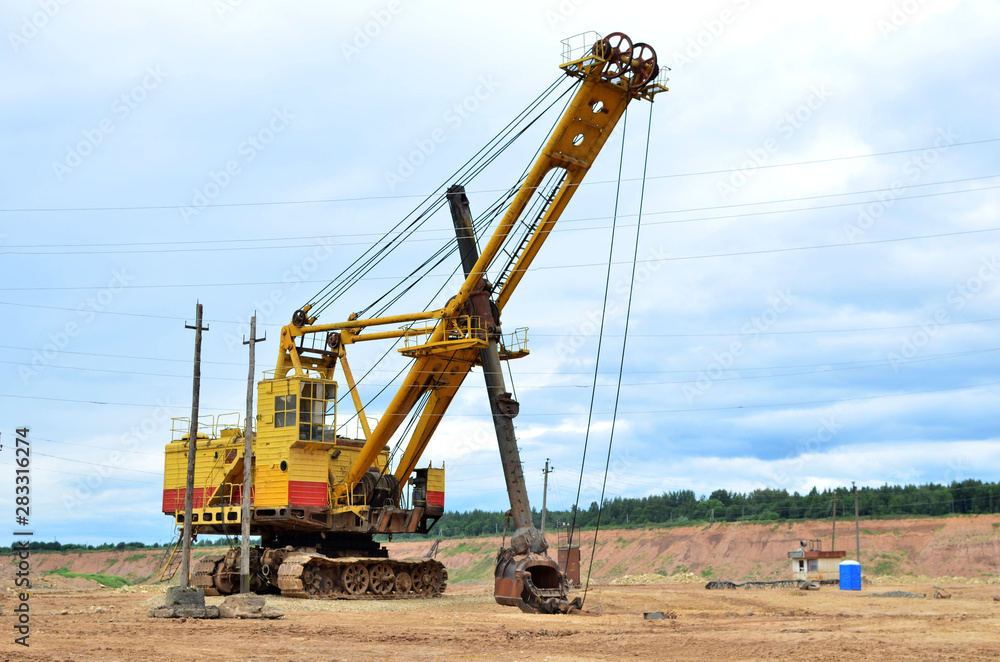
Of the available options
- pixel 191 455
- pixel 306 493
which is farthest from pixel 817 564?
pixel 191 455

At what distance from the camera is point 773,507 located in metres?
87.0

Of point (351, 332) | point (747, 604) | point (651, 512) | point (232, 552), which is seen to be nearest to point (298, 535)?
point (232, 552)

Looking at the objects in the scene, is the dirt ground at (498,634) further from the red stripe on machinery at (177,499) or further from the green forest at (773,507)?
the green forest at (773,507)

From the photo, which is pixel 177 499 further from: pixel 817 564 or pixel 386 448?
pixel 817 564

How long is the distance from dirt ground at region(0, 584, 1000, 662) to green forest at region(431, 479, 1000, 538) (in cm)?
3708

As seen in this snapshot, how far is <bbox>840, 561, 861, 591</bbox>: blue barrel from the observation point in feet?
136

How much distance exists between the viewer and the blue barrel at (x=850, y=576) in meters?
41.5

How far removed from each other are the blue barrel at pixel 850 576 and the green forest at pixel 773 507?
2190 centimetres

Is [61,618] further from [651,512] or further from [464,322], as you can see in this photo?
[651,512]

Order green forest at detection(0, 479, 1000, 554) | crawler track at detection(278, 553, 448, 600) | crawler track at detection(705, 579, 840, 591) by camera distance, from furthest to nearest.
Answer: green forest at detection(0, 479, 1000, 554)
crawler track at detection(705, 579, 840, 591)
crawler track at detection(278, 553, 448, 600)

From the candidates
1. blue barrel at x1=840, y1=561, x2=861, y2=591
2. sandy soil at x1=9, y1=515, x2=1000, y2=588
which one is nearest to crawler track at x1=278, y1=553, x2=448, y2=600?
blue barrel at x1=840, y1=561, x2=861, y2=591

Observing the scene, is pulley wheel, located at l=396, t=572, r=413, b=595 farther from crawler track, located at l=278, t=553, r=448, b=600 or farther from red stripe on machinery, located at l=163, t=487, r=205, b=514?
red stripe on machinery, located at l=163, t=487, r=205, b=514

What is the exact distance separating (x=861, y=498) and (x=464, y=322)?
66.5 m

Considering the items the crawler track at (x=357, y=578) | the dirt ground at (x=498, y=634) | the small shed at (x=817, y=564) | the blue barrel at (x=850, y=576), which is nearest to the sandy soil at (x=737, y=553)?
the small shed at (x=817, y=564)
